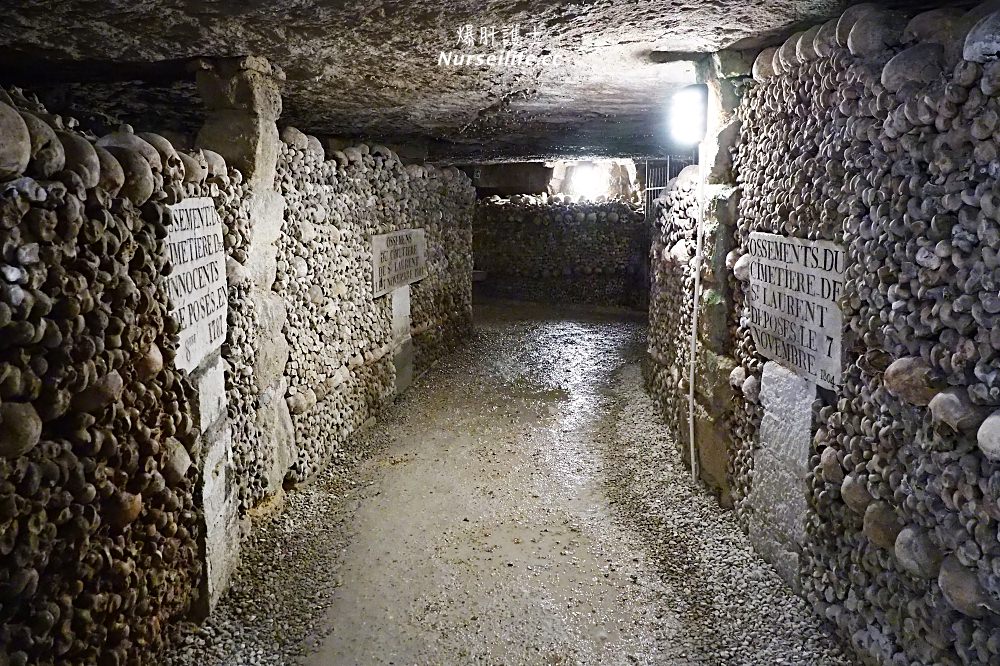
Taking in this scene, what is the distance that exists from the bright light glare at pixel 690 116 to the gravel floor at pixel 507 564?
1.93 metres


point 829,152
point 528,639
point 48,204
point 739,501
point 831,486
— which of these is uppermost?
point 829,152

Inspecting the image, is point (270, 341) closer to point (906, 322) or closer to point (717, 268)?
point (717, 268)

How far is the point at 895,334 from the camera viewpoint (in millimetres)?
2262

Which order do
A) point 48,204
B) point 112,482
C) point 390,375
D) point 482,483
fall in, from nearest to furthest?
point 48,204, point 112,482, point 482,483, point 390,375

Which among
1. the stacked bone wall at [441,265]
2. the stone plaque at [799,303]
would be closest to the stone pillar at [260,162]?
Answer: the stone plaque at [799,303]

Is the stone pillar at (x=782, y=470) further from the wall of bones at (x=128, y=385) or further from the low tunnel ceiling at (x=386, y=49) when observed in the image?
the wall of bones at (x=128, y=385)

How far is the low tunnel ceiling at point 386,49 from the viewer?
2.74 meters

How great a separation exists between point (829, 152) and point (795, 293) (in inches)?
22.0

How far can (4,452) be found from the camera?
1.63m

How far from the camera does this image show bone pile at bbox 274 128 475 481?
4180 millimetres

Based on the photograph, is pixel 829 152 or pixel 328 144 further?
pixel 328 144

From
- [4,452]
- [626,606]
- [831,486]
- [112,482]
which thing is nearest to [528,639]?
[626,606]

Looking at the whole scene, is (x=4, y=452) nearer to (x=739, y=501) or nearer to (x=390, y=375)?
(x=739, y=501)

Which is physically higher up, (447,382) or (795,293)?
(795,293)
